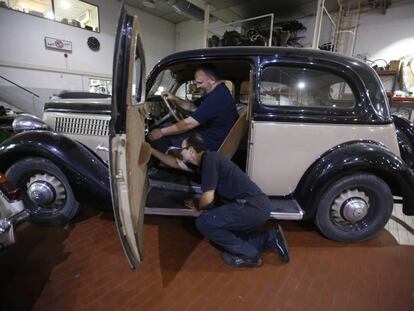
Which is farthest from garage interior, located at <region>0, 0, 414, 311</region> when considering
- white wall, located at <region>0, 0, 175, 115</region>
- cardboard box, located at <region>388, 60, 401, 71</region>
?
white wall, located at <region>0, 0, 175, 115</region>

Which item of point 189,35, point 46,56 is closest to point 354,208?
point 46,56

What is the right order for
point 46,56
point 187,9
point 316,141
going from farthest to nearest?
point 46,56 → point 187,9 → point 316,141

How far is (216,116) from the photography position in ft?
7.56

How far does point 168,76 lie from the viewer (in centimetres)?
271

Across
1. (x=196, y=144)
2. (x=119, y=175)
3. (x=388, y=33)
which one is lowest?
(x=119, y=175)

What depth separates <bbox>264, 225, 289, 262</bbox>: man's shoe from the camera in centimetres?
199

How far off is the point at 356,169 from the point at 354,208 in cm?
37

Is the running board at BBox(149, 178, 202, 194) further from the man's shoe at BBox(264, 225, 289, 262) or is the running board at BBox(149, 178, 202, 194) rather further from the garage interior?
the man's shoe at BBox(264, 225, 289, 262)

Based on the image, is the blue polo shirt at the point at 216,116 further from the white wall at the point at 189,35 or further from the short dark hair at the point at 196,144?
the white wall at the point at 189,35

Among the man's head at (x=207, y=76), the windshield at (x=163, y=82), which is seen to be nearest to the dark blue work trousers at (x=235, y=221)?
the man's head at (x=207, y=76)

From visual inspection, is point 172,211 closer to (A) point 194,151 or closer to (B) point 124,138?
(A) point 194,151

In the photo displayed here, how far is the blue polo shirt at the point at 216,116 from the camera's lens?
224cm

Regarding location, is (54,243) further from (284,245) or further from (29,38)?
(29,38)

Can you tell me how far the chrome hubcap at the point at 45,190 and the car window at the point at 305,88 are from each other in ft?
6.89
